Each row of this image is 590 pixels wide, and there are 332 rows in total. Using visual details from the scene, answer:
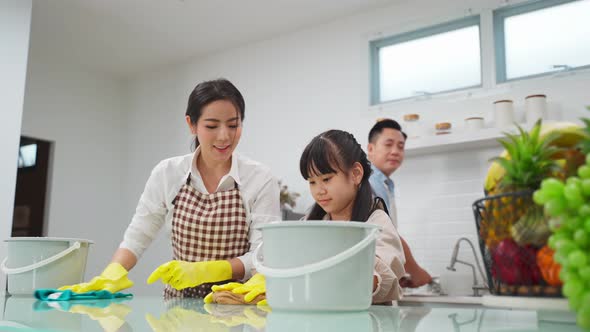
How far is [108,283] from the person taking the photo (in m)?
1.46

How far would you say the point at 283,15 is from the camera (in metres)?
4.55

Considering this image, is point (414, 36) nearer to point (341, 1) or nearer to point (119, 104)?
point (341, 1)

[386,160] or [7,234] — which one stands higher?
[386,160]

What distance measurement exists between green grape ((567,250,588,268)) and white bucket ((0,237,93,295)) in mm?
1274

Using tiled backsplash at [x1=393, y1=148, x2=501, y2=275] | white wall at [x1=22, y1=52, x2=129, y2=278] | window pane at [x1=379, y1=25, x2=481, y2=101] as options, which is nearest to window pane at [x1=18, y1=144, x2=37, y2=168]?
white wall at [x1=22, y1=52, x2=129, y2=278]

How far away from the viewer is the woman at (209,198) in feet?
5.65

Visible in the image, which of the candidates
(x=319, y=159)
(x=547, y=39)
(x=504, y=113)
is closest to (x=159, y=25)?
(x=504, y=113)

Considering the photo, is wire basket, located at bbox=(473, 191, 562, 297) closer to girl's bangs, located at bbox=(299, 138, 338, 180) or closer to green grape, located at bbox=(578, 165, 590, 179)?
green grape, located at bbox=(578, 165, 590, 179)

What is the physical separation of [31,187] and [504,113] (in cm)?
415

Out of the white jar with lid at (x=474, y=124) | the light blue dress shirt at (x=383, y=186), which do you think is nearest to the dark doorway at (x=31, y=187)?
the light blue dress shirt at (x=383, y=186)

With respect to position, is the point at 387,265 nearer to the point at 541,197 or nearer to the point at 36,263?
the point at 541,197

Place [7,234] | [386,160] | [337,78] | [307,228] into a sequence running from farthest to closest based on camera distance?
[337,78]
[7,234]
[386,160]
[307,228]

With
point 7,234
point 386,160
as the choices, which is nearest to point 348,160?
point 386,160

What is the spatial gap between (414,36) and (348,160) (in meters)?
3.07
